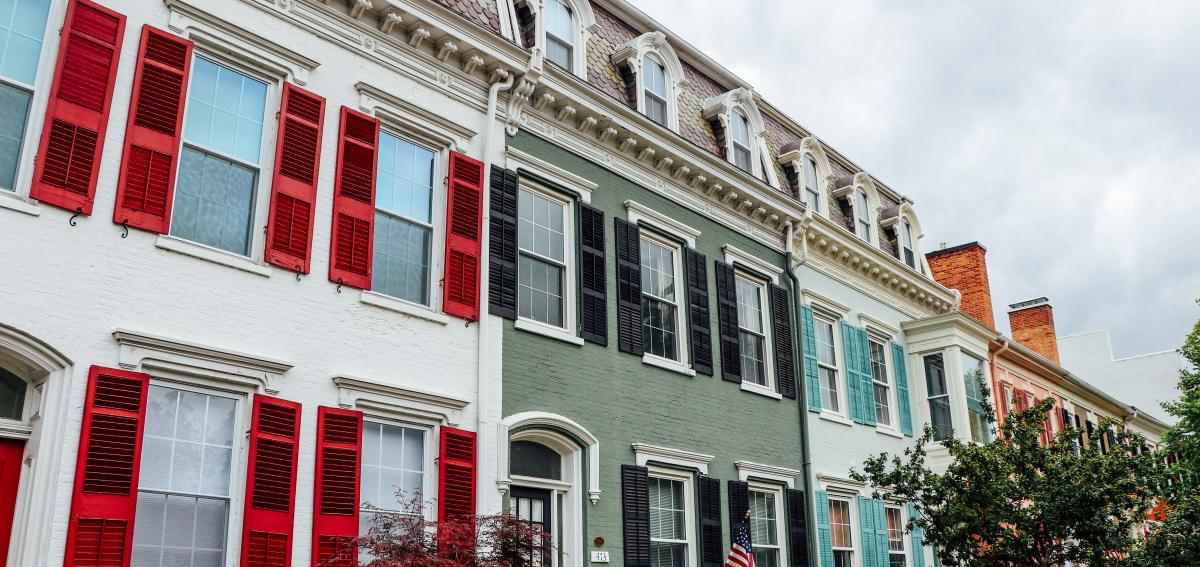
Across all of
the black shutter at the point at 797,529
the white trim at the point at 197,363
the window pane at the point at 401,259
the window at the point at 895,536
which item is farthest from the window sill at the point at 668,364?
the window at the point at 895,536

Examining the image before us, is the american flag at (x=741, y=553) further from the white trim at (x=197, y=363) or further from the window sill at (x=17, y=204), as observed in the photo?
the window sill at (x=17, y=204)

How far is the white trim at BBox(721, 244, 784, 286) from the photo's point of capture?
16.4 meters

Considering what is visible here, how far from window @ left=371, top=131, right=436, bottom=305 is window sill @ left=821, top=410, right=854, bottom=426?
8779 mm

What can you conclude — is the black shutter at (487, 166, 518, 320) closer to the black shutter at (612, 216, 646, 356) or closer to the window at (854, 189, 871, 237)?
the black shutter at (612, 216, 646, 356)

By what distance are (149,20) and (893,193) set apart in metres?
17.9

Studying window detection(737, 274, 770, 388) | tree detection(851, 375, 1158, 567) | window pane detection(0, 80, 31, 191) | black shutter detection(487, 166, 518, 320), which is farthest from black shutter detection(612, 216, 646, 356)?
window pane detection(0, 80, 31, 191)

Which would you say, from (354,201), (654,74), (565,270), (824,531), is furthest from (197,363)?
(824,531)

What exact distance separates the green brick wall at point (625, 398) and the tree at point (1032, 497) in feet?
6.24

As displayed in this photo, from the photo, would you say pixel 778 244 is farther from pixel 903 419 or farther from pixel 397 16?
pixel 397 16

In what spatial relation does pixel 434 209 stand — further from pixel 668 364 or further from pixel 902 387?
pixel 902 387

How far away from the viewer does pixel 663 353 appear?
47.8ft

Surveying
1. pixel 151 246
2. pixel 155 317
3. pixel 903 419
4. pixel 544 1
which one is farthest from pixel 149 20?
pixel 903 419

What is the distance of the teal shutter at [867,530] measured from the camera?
57.9 ft

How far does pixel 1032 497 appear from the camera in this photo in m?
14.4
